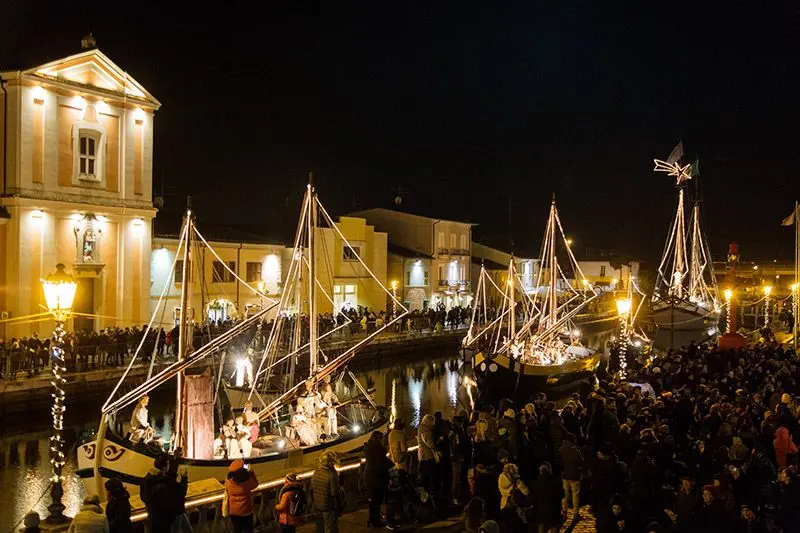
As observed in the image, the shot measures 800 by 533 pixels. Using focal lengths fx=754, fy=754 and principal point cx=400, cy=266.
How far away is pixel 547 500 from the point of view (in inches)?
406

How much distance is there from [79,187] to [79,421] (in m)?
14.0

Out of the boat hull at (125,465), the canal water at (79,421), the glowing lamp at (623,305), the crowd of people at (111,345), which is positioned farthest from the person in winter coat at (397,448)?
the glowing lamp at (623,305)

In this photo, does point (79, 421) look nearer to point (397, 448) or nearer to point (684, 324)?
point (397, 448)

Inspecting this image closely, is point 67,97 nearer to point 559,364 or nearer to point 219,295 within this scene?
point 219,295

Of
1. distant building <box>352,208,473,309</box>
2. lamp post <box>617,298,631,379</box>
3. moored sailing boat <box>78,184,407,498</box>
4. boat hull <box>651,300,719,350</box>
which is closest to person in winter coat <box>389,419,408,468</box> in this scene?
moored sailing boat <box>78,184,407,498</box>

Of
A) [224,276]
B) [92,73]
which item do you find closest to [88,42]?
[92,73]

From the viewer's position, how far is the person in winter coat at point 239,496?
9.94 meters

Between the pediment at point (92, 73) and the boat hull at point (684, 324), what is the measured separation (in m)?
36.8

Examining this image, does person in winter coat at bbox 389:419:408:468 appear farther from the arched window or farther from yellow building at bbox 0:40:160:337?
the arched window

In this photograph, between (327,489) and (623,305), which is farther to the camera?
(623,305)

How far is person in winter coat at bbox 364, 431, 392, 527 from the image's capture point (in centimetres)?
1166

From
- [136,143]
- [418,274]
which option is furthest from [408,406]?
[418,274]

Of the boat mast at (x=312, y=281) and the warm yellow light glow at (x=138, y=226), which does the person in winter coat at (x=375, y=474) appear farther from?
the warm yellow light glow at (x=138, y=226)

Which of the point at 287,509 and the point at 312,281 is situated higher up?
the point at 312,281
